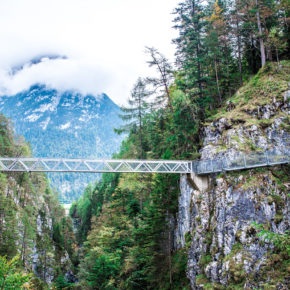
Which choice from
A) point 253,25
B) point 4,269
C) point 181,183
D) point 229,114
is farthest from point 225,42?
point 4,269

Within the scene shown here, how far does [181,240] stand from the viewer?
17.9m

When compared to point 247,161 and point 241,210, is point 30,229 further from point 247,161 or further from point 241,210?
point 247,161

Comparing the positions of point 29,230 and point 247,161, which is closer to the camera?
point 247,161

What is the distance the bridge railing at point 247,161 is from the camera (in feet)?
40.9

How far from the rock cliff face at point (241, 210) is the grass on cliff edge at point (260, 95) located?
0.24 ft

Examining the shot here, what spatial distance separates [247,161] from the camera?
13.0 m

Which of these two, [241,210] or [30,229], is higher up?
[241,210]

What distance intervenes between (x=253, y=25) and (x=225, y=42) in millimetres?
2688

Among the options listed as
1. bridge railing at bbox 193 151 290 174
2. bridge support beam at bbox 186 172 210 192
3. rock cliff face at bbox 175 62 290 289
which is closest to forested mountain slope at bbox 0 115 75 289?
rock cliff face at bbox 175 62 290 289

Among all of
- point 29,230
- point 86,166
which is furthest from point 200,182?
point 29,230

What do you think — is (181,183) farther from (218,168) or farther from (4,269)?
(4,269)

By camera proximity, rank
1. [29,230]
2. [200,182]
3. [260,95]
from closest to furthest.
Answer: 1. [200,182]
2. [260,95]
3. [29,230]

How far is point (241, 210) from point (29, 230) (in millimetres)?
26746

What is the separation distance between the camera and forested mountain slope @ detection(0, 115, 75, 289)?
997 inches
